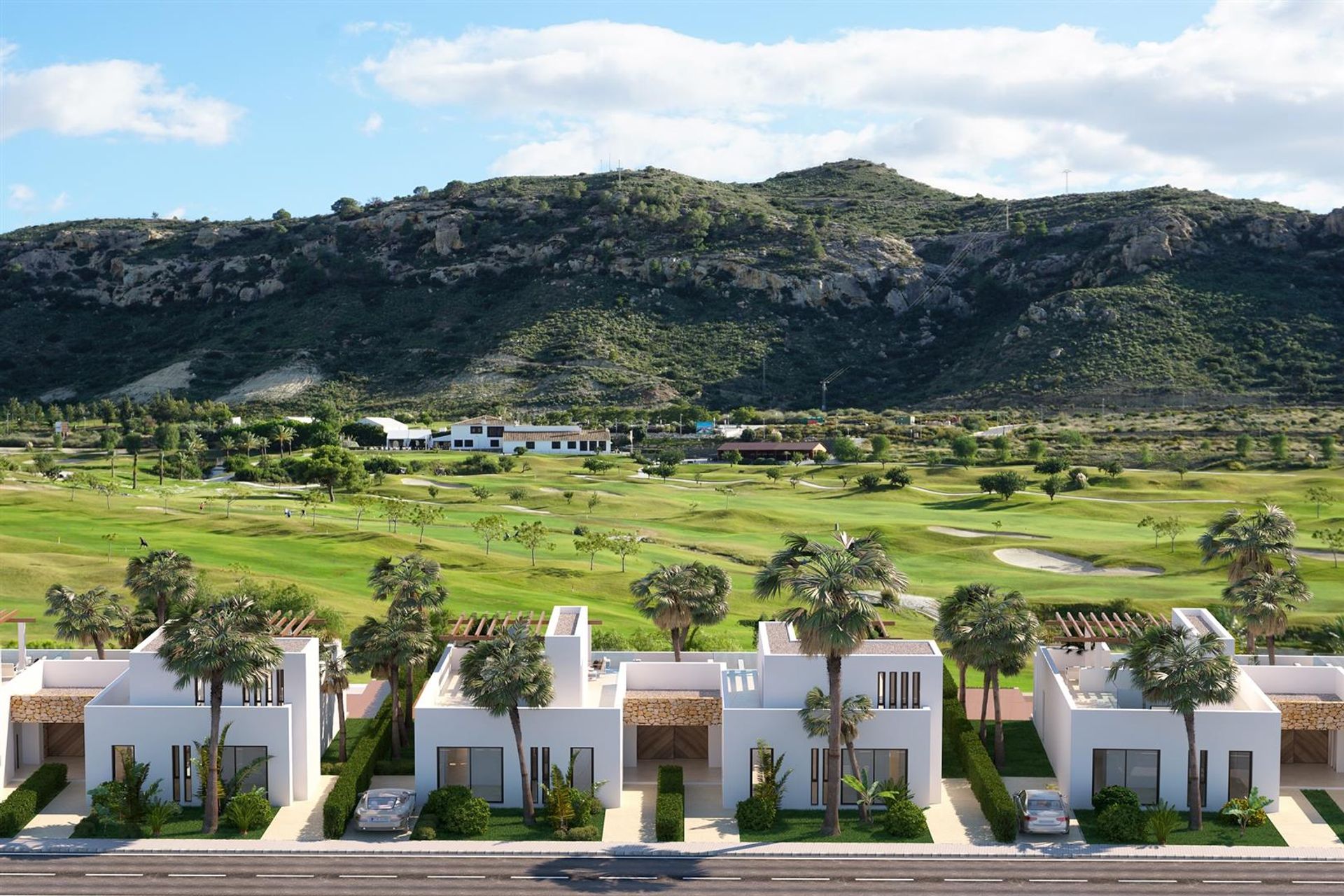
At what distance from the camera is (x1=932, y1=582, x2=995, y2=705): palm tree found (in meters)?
42.6

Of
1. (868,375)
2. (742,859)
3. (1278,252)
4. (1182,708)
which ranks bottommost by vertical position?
(742,859)

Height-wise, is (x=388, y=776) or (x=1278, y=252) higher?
(x=1278, y=252)

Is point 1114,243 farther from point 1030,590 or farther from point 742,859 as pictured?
point 742,859

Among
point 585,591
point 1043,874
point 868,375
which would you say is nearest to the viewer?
point 1043,874

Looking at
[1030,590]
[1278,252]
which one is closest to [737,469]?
[1030,590]

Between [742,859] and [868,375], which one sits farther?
[868,375]

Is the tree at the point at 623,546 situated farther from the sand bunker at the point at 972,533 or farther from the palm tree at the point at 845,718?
the palm tree at the point at 845,718

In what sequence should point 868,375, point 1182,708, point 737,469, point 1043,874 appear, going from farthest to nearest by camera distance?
point 868,375, point 737,469, point 1182,708, point 1043,874

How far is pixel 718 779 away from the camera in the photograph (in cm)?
4147

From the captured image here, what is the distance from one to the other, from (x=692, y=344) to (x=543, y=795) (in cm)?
15729

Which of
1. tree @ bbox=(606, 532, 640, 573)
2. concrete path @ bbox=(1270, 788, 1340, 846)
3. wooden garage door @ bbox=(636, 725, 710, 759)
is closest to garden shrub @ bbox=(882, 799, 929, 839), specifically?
wooden garage door @ bbox=(636, 725, 710, 759)

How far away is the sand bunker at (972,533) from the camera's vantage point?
86375 millimetres

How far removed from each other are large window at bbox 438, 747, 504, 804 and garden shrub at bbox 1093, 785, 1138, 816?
1755 cm

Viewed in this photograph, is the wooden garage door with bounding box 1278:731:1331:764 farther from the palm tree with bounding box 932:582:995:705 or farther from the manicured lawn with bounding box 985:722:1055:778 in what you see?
the palm tree with bounding box 932:582:995:705
